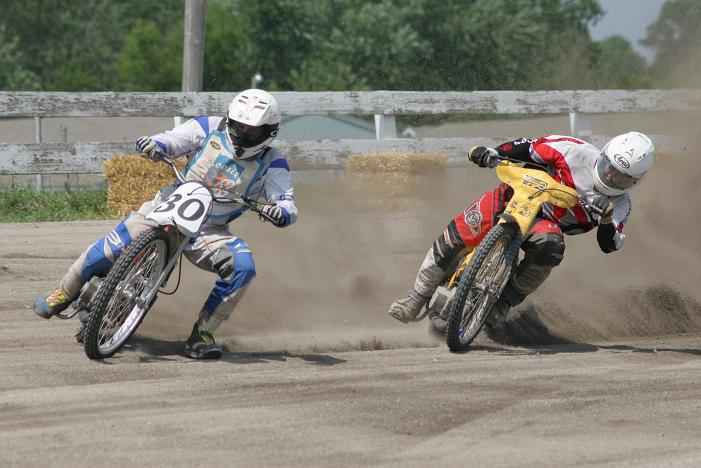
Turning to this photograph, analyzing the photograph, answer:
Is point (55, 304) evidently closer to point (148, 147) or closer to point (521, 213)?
point (148, 147)

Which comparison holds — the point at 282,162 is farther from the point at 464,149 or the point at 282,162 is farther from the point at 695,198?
the point at 464,149

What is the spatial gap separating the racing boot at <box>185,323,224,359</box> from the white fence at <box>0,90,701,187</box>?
7.21m

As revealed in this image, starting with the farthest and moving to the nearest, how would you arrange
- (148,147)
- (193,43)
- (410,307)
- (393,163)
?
(193,43), (393,163), (410,307), (148,147)

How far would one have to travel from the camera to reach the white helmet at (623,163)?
8750mm

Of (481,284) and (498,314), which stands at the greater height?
(481,284)

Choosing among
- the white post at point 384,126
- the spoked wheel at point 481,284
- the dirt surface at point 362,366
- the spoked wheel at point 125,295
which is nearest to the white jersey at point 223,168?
the spoked wheel at point 125,295

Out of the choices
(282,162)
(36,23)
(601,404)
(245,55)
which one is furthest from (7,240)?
(36,23)

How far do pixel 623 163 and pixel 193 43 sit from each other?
34.3 feet

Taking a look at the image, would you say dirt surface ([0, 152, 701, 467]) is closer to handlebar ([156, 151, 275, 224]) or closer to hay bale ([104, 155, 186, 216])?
handlebar ([156, 151, 275, 224])

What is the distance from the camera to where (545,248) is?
29.1 ft

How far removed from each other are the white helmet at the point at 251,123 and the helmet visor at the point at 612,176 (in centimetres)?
229

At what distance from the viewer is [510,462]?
225 inches

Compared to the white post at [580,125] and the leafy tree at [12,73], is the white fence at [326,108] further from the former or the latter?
the leafy tree at [12,73]

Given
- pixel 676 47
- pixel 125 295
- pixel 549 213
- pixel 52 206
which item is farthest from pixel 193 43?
pixel 125 295
